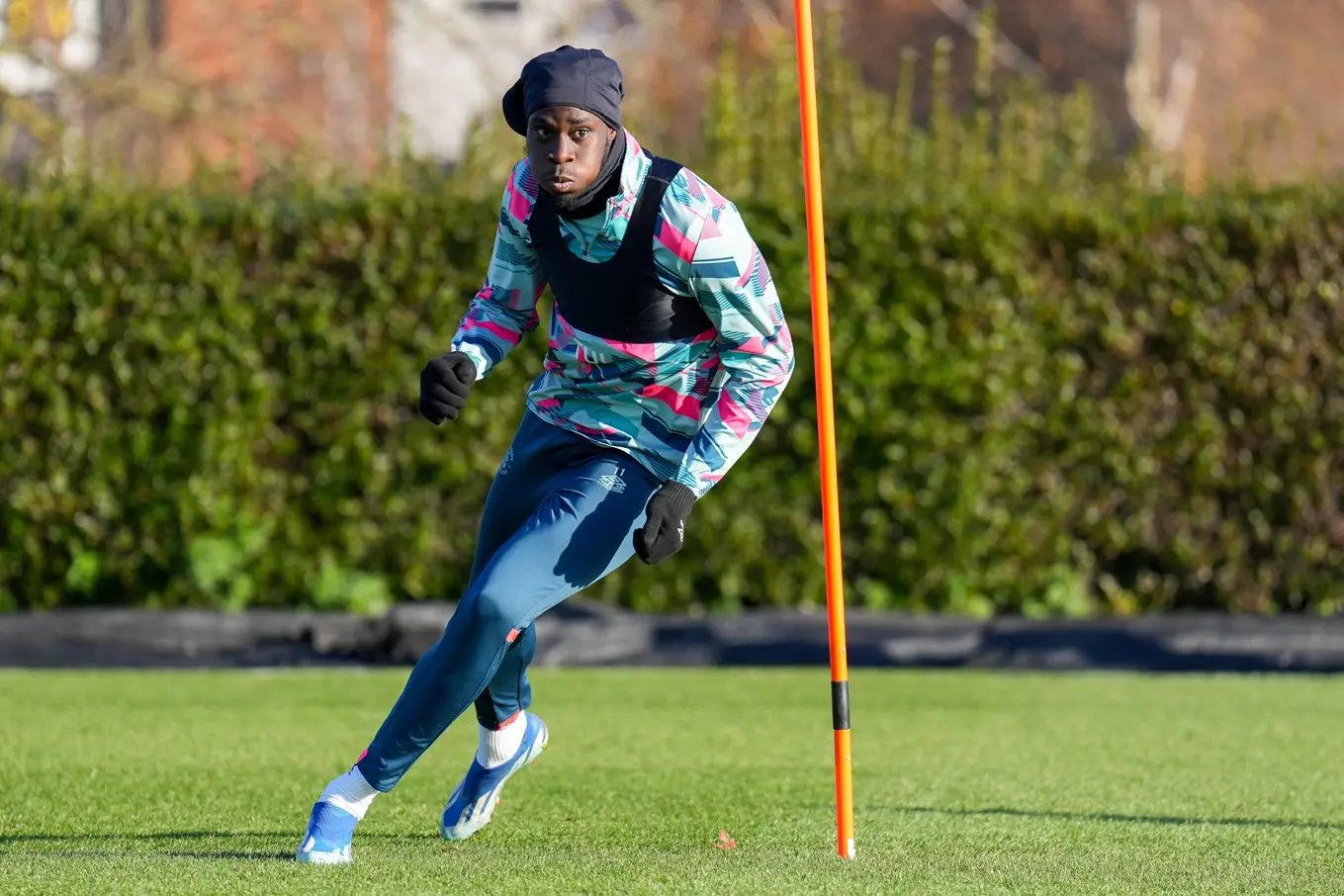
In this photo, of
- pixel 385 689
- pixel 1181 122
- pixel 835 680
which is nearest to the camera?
pixel 835 680

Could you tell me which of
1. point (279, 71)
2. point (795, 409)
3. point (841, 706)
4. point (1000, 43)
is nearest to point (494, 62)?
point (279, 71)

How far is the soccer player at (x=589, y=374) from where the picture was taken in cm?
426

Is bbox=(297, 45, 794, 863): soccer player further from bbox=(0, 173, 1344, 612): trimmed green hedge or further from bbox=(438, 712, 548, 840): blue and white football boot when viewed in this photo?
bbox=(0, 173, 1344, 612): trimmed green hedge

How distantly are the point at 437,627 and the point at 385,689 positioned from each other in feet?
3.23

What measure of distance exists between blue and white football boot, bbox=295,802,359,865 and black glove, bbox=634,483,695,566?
37.9 inches

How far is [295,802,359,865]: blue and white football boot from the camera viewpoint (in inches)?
169

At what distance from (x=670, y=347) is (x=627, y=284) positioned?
20cm

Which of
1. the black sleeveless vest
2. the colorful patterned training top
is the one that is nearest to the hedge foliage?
the colorful patterned training top

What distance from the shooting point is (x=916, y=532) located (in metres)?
9.95

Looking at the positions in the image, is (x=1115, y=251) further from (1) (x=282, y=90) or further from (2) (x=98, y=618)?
(1) (x=282, y=90)

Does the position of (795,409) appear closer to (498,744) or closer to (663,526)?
(498,744)

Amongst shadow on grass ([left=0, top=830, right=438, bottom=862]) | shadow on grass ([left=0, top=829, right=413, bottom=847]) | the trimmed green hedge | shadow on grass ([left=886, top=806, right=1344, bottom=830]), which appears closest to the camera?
shadow on grass ([left=0, top=830, right=438, bottom=862])

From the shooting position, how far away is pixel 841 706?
4574mm

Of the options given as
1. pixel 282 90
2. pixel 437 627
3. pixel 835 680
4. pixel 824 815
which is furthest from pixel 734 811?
pixel 282 90
